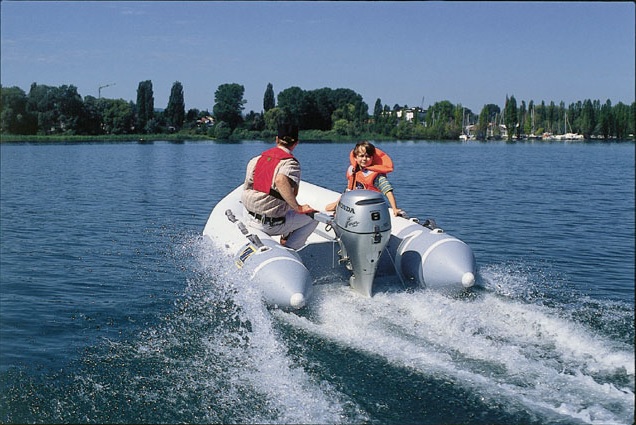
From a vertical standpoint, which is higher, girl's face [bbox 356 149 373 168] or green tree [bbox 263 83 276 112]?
green tree [bbox 263 83 276 112]

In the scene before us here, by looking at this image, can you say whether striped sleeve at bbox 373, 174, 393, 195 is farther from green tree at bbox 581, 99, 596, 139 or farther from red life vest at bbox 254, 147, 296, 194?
green tree at bbox 581, 99, 596, 139

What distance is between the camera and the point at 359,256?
5.38m

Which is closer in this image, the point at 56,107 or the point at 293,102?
the point at 56,107

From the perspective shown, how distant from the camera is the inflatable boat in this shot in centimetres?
508

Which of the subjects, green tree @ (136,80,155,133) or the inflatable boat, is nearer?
the inflatable boat

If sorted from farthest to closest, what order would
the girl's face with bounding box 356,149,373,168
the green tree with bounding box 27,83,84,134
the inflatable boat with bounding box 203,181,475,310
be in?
A: the green tree with bounding box 27,83,84,134 < the girl's face with bounding box 356,149,373,168 < the inflatable boat with bounding box 203,181,475,310

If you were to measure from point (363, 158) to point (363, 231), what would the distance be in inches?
43.6

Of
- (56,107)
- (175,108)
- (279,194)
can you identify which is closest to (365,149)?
(279,194)

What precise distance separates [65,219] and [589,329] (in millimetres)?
9004

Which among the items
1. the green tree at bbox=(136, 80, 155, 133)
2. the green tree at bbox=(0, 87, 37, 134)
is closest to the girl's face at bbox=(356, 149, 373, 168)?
the green tree at bbox=(0, 87, 37, 134)

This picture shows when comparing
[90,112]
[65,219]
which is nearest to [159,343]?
[65,219]

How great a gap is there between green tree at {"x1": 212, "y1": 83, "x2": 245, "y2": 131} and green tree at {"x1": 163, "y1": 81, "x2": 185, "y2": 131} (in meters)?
3.03

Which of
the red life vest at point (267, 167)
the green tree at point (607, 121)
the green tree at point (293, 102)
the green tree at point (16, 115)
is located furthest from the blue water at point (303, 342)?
the green tree at point (607, 121)

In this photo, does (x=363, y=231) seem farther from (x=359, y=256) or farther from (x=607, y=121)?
(x=607, y=121)
